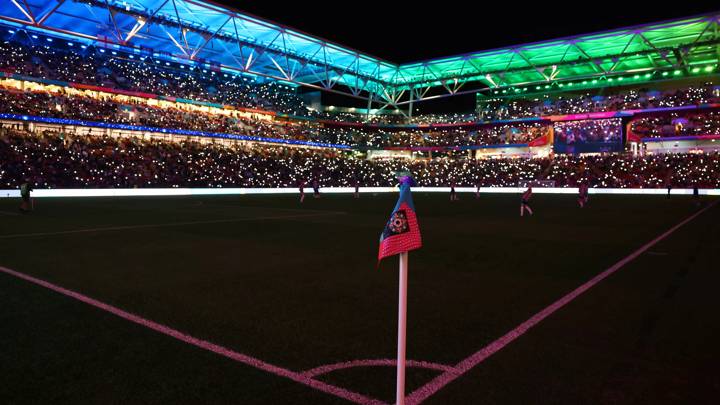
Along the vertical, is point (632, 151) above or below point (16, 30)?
below

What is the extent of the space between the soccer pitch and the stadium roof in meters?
32.4

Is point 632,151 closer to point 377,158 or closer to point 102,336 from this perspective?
point 377,158

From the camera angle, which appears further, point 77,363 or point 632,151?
point 632,151

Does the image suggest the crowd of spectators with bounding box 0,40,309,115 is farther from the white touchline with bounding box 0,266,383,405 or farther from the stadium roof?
the white touchline with bounding box 0,266,383,405

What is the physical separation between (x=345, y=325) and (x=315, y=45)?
45.4 metres

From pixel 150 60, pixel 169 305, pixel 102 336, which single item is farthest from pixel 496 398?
pixel 150 60

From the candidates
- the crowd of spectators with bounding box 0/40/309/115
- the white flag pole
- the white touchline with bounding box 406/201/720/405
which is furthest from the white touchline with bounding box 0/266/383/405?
the crowd of spectators with bounding box 0/40/309/115

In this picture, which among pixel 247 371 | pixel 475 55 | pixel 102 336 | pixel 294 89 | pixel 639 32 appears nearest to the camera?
pixel 247 371

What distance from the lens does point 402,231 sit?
2980mm

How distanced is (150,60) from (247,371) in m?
57.2

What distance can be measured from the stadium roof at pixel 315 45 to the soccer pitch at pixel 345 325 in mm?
32432

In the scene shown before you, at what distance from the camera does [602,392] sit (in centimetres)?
352

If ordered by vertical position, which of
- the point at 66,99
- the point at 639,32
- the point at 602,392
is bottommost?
the point at 602,392

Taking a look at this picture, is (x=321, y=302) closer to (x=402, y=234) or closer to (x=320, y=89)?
(x=402, y=234)
